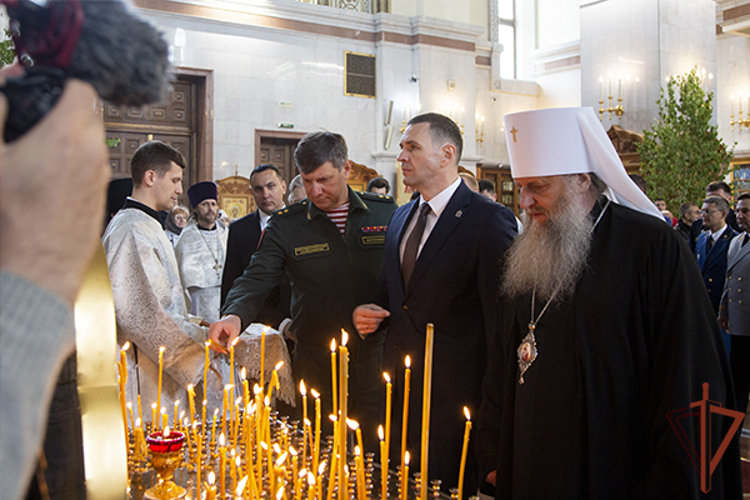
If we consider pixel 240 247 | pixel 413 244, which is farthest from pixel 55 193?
pixel 240 247

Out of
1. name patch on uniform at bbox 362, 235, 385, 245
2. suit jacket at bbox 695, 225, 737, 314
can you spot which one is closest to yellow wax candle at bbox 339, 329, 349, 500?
name patch on uniform at bbox 362, 235, 385, 245

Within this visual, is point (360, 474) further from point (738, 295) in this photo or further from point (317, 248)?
point (738, 295)

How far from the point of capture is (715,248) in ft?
20.9

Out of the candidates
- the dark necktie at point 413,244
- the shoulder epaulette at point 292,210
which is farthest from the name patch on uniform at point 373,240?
the dark necktie at point 413,244

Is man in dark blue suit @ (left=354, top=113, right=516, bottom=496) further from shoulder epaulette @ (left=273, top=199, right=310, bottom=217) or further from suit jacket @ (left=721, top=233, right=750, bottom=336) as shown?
suit jacket @ (left=721, top=233, right=750, bottom=336)

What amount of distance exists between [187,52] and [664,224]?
11.9 meters

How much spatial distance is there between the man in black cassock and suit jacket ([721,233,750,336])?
391 centimetres

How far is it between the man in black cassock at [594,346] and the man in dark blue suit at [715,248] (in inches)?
183

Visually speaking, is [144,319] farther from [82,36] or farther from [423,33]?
[423,33]

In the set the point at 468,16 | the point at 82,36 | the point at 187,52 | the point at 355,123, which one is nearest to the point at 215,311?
the point at 82,36

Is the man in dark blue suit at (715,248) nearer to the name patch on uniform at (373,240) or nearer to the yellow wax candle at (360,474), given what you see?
the name patch on uniform at (373,240)

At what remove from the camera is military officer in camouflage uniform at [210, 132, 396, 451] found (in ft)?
10.9

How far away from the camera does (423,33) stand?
47.4 feet

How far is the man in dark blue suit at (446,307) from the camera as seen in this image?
102 inches
